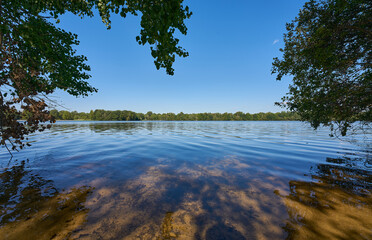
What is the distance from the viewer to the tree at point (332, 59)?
7.58 metres

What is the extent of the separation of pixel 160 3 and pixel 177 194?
6.37m

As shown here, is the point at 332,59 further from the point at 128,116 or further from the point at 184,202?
the point at 128,116

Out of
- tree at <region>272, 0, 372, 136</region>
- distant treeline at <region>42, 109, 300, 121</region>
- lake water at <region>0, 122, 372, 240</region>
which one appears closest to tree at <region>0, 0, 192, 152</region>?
lake water at <region>0, 122, 372, 240</region>

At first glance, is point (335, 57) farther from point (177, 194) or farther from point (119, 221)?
point (119, 221)

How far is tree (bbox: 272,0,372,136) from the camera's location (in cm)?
758

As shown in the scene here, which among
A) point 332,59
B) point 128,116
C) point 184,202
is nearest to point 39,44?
point 184,202

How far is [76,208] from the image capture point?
4.00 meters

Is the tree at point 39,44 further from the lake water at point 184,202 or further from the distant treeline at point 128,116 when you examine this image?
the distant treeline at point 128,116

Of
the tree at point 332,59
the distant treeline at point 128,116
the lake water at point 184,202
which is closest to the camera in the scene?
the lake water at point 184,202

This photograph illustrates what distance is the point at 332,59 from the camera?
27.0 feet

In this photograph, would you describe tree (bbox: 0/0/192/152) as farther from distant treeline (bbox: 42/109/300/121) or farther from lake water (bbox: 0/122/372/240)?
distant treeline (bbox: 42/109/300/121)

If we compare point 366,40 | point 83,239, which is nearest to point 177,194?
point 83,239

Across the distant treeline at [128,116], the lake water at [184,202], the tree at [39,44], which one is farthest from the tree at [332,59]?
the distant treeline at [128,116]

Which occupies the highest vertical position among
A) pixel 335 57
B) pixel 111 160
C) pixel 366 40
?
pixel 366 40
